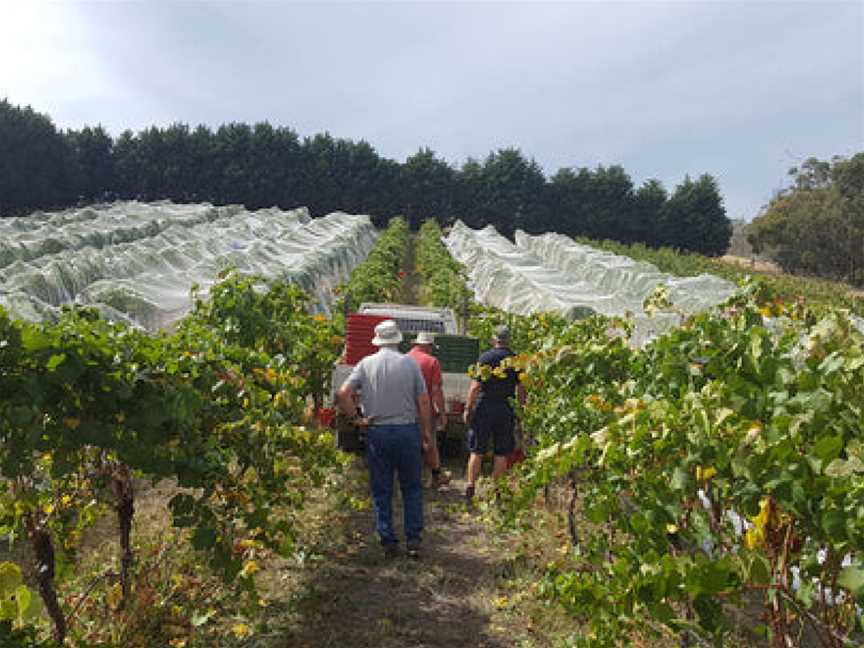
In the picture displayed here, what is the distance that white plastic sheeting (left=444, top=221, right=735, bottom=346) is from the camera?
611 inches

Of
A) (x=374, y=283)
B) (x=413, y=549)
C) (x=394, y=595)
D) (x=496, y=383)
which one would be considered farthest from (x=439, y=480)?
(x=374, y=283)

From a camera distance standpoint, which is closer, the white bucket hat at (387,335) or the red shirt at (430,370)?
the white bucket hat at (387,335)

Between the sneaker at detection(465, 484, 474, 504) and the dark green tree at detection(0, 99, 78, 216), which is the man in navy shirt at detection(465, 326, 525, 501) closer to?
the sneaker at detection(465, 484, 474, 504)

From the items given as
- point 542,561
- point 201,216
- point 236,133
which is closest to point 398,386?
point 542,561

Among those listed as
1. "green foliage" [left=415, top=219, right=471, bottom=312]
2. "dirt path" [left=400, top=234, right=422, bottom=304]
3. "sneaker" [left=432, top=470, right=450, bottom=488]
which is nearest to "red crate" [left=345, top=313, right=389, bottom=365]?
"sneaker" [left=432, top=470, right=450, bottom=488]

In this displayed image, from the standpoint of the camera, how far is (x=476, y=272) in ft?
91.5

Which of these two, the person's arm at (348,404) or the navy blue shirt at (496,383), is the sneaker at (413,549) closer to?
the person's arm at (348,404)

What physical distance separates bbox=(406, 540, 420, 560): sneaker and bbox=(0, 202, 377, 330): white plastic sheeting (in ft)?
15.8

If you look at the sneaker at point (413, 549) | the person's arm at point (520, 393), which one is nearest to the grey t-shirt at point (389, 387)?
the sneaker at point (413, 549)

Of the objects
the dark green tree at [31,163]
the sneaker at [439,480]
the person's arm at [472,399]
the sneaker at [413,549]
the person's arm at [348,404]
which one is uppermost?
the dark green tree at [31,163]

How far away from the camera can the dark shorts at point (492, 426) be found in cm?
721

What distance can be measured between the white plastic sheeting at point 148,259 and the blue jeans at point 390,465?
15.0ft

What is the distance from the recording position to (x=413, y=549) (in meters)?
5.66

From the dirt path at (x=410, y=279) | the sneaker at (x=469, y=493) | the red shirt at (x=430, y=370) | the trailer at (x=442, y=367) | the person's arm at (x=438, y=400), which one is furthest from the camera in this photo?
the dirt path at (x=410, y=279)
